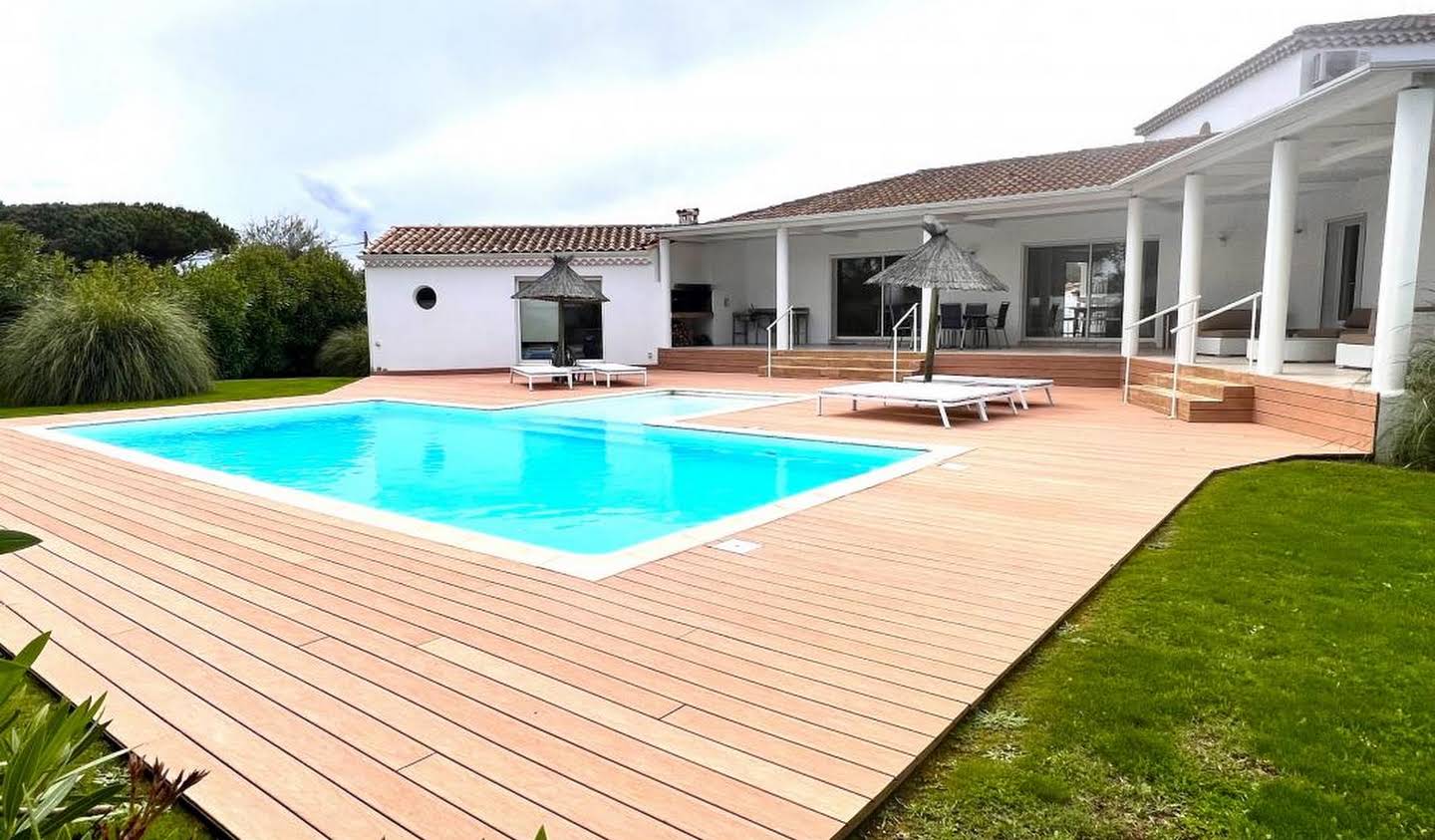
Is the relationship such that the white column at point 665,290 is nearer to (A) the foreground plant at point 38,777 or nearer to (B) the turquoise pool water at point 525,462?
(B) the turquoise pool water at point 525,462

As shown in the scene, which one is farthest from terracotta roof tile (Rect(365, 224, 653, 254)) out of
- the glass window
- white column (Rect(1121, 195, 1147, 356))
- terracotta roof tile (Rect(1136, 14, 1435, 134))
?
terracotta roof tile (Rect(1136, 14, 1435, 134))

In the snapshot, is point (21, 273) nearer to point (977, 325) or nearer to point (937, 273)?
point (937, 273)

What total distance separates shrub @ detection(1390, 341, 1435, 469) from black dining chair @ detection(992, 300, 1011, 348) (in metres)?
9.19

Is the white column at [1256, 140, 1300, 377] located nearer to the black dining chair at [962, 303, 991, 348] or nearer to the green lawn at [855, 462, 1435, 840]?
the green lawn at [855, 462, 1435, 840]

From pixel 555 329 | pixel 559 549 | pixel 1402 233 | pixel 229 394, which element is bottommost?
pixel 559 549

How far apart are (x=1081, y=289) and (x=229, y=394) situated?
15691mm

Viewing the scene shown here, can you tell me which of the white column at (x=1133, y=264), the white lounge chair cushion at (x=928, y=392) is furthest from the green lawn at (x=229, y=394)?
the white column at (x=1133, y=264)

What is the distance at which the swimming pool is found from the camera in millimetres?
6613

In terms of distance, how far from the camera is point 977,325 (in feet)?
53.6

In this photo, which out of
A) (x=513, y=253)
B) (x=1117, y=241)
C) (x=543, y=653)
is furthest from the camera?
(x=513, y=253)

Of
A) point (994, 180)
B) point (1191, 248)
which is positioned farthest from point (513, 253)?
point (1191, 248)

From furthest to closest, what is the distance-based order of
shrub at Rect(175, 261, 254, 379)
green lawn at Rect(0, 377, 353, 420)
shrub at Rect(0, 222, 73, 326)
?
shrub at Rect(175, 261, 254, 379) → shrub at Rect(0, 222, 73, 326) → green lawn at Rect(0, 377, 353, 420)

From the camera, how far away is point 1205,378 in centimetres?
1012

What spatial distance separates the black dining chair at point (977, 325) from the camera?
53.1 feet
